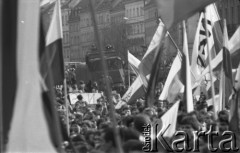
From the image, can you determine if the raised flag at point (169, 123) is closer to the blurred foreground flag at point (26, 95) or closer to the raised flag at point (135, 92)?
the blurred foreground flag at point (26, 95)

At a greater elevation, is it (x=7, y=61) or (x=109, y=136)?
(x=7, y=61)

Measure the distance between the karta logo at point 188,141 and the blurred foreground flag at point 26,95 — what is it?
1.00m

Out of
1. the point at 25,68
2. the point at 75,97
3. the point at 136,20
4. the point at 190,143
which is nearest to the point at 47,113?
the point at 25,68

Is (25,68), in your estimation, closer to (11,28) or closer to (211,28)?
(11,28)

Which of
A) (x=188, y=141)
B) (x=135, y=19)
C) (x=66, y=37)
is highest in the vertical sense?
(x=135, y=19)

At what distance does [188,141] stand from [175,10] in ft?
5.48

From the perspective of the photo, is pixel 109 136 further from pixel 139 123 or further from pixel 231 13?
pixel 231 13

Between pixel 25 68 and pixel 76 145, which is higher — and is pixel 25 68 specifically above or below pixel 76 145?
above

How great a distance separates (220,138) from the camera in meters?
10.6

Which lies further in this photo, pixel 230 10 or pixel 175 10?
pixel 230 10

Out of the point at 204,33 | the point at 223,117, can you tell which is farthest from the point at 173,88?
the point at 223,117

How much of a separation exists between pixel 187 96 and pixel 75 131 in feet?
4.82

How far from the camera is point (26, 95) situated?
941 centimetres

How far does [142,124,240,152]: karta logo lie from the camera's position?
10.2 m
